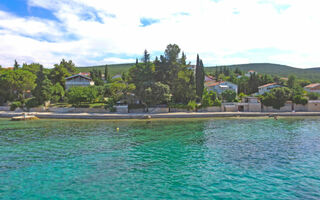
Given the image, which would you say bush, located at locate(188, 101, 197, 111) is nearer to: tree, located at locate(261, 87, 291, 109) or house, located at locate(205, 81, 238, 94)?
tree, located at locate(261, 87, 291, 109)

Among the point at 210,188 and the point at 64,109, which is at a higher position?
the point at 64,109

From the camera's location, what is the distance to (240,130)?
30047mm

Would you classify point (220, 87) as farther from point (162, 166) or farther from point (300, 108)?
point (162, 166)

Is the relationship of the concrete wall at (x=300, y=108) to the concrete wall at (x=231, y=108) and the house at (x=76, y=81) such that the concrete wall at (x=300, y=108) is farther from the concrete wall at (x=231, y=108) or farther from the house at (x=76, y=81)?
the house at (x=76, y=81)

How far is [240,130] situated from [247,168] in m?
14.9

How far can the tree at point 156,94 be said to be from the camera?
44.5m

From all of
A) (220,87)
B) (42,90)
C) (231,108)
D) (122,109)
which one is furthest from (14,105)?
(220,87)

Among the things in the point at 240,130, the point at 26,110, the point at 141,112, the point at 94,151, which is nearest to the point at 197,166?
the point at 94,151

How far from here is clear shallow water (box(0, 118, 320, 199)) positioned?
12.8 meters

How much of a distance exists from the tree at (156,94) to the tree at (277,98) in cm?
2305

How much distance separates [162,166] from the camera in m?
16.9

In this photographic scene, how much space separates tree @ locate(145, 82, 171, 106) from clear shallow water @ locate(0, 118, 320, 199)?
17.7m

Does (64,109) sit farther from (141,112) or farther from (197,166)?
(197,166)

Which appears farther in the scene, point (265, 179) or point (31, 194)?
point (265, 179)
